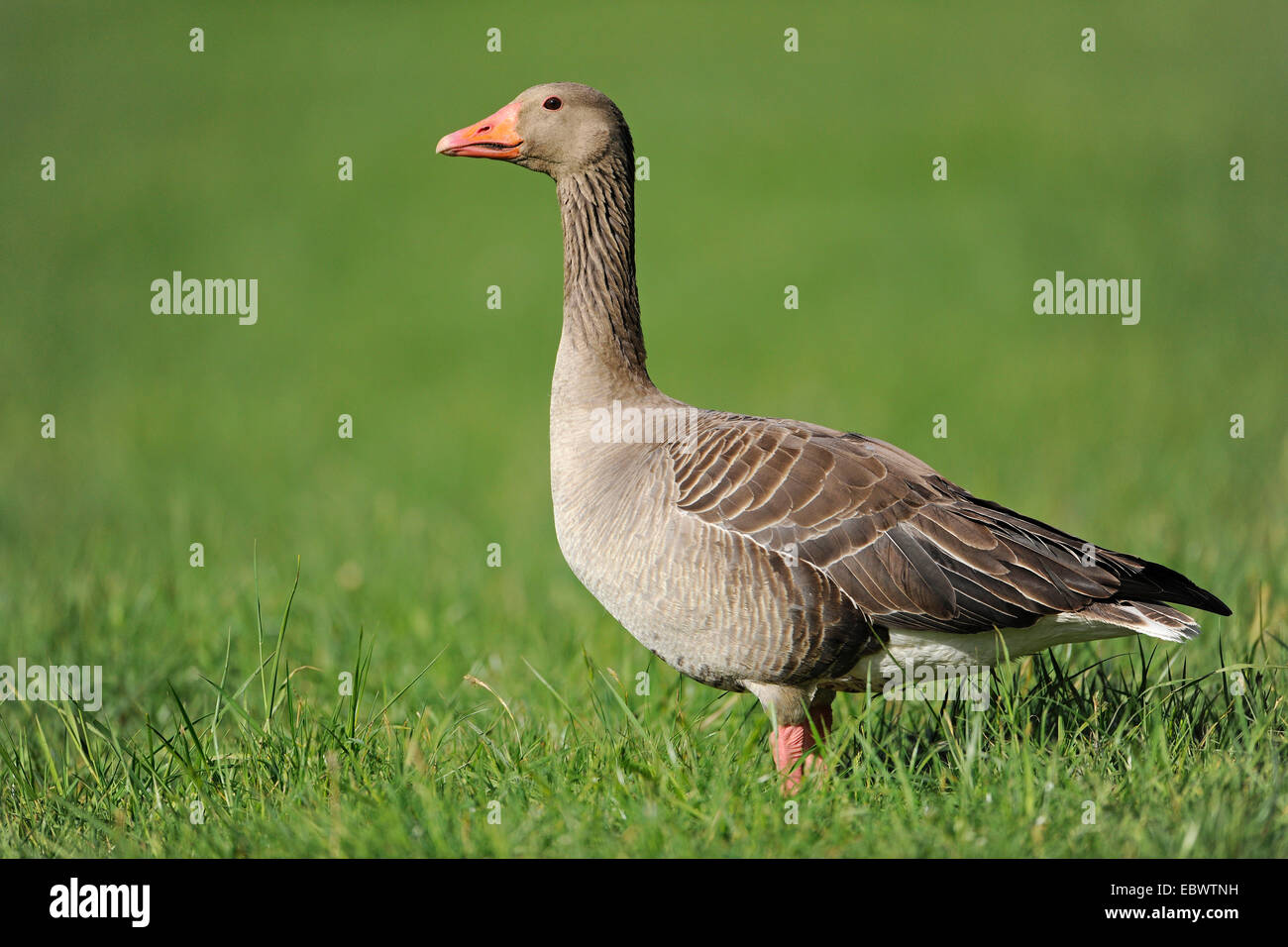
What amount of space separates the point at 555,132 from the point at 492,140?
12.8 inches

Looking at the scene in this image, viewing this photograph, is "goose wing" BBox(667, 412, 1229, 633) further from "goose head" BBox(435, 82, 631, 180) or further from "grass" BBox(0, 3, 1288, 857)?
"goose head" BBox(435, 82, 631, 180)

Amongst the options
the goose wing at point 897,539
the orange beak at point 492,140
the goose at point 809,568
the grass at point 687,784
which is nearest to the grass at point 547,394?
the grass at point 687,784

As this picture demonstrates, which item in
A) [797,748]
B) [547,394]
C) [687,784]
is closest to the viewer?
[687,784]

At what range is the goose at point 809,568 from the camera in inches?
198

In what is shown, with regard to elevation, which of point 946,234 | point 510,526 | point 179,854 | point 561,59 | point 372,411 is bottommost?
point 179,854

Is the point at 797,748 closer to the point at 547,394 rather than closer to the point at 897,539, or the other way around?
the point at 897,539

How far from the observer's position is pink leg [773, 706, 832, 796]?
194 inches

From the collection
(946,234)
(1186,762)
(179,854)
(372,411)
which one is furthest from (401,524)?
(946,234)

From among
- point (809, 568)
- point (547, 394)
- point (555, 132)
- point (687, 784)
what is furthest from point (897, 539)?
point (547, 394)

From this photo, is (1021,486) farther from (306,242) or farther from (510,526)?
(306,242)

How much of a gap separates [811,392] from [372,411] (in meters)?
5.57

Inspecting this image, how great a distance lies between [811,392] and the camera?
14.5m

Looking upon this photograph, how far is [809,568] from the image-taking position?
505 centimetres

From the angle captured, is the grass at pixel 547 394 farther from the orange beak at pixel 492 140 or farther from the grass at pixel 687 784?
the orange beak at pixel 492 140
